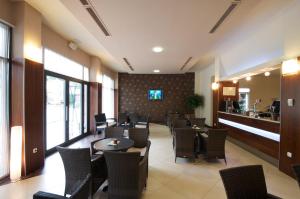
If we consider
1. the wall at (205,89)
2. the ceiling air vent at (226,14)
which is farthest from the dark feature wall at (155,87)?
the ceiling air vent at (226,14)

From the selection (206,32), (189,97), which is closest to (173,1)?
(206,32)

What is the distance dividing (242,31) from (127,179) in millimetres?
4678

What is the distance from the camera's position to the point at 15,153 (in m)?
3.32

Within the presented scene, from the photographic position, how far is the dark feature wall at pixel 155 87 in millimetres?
11312

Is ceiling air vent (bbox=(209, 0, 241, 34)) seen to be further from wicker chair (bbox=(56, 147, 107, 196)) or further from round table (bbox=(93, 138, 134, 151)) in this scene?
wicker chair (bbox=(56, 147, 107, 196))

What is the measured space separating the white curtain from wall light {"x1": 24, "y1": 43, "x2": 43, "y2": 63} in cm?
594

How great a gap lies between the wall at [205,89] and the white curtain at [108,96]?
5222 mm

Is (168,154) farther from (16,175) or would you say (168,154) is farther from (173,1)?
(173,1)

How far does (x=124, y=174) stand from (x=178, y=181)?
1.42m

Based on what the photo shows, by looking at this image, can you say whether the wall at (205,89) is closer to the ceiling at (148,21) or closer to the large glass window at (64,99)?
the ceiling at (148,21)

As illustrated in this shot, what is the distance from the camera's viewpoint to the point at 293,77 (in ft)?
12.0

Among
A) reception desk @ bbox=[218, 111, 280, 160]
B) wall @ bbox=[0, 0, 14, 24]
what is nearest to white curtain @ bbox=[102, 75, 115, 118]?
reception desk @ bbox=[218, 111, 280, 160]

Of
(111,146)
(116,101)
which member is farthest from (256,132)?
(116,101)

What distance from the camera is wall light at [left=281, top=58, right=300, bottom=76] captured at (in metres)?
3.56
